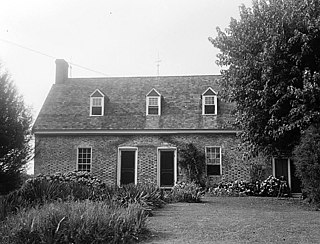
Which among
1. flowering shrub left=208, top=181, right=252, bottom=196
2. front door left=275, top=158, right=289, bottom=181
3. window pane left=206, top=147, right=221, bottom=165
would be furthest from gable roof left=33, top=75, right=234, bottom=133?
front door left=275, top=158, right=289, bottom=181

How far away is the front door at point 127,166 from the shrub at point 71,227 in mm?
14972

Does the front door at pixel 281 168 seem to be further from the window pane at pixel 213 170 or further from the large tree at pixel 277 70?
the large tree at pixel 277 70

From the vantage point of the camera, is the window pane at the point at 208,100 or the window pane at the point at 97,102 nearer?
the window pane at the point at 208,100

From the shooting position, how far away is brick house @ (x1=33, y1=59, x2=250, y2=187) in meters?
23.6

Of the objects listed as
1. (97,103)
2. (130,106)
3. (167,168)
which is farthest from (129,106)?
(167,168)

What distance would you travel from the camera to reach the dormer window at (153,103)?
82.0 ft

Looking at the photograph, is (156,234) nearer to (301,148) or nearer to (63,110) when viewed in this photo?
(301,148)

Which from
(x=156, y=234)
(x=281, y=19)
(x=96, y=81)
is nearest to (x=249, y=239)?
(x=156, y=234)

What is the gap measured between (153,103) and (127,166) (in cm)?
383

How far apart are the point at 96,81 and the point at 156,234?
20.1m

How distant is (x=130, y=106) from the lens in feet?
83.8

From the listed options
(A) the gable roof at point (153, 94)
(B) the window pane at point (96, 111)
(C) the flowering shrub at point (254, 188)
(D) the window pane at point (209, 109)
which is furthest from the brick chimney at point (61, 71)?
(C) the flowering shrub at point (254, 188)

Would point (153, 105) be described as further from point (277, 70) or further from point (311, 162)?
point (311, 162)

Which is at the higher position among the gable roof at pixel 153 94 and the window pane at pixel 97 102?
the gable roof at pixel 153 94
